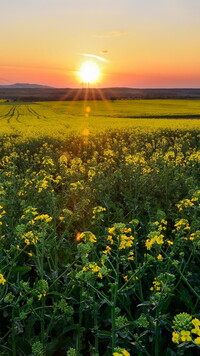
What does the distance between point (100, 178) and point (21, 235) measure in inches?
120

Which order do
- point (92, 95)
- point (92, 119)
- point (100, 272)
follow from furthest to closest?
1. point (92, 95)
2. point (92, 119)
3. point (100, 272)

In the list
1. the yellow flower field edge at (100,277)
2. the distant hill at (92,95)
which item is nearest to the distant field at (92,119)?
the yellow flower field edge at (100,277)

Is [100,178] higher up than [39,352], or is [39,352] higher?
[100,178]

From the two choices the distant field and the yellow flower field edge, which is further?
the distant field

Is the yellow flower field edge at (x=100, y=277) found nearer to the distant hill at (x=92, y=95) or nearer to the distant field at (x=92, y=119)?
the distant field at (x=92, y=119)

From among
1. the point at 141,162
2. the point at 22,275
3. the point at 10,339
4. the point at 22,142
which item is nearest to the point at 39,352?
the point at 10,339

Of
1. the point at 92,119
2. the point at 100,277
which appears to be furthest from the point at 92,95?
the point at 100,277

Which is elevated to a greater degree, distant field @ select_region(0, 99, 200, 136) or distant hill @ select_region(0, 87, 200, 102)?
distant hill @ select_region(0, 87, 200, 102)

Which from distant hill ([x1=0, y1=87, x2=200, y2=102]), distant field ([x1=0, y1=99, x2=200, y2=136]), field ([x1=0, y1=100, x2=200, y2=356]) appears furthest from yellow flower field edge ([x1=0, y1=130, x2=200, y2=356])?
distant hill ([x1=0, y1=87, x2=200, y2=102])

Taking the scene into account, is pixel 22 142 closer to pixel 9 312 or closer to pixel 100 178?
pixel 100 178

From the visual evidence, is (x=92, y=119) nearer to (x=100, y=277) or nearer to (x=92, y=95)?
(x=100, y=277)

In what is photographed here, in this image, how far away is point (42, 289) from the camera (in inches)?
97.1

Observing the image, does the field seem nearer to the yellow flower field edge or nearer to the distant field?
the yellow flower field edge

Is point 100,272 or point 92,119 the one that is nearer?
point 100,272
